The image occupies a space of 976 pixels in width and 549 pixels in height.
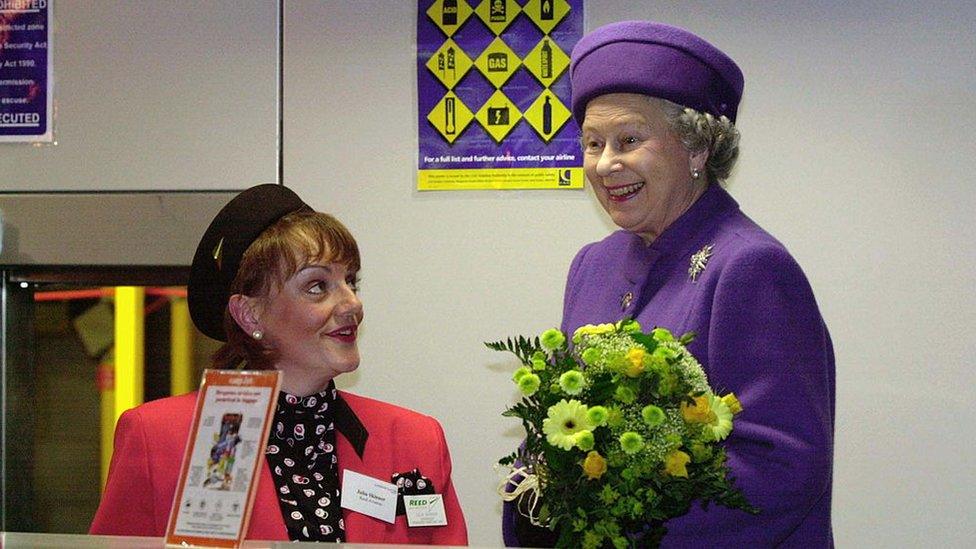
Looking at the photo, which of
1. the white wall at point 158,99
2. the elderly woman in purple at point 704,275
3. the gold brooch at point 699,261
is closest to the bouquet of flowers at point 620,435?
the elderly woman in purple at point 704,275

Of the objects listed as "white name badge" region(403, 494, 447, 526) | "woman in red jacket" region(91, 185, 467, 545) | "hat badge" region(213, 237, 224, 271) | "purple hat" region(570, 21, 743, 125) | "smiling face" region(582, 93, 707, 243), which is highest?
"purple hat" region(570, 21, 743, 125)

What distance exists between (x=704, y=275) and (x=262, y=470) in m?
0.71

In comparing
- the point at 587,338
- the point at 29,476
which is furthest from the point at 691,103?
the point at 29,476

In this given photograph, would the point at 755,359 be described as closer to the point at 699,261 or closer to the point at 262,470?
the point at 699,261

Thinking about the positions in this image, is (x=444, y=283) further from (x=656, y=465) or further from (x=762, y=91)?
(x=656, y=465)

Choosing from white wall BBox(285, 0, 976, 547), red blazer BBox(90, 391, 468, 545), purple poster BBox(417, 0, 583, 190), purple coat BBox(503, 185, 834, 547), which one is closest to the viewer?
purple coat BBox(503, 185, 834, 547)

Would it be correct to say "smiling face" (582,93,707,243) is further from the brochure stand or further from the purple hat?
A: the brochure stand

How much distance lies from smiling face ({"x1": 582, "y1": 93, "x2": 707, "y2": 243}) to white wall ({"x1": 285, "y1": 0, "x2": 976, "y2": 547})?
82cm

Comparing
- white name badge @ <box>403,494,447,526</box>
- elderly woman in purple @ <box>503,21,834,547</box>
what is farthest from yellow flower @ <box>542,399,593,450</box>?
white name badge @ <box>403,494,447,526</box>

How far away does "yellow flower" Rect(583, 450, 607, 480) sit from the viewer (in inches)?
50.0

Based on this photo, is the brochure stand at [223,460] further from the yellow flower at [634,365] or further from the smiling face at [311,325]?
the smiling face at [311,325]

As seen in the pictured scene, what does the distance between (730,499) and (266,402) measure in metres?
0.53

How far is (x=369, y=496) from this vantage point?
1.83 m

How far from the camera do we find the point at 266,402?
1238 millimetres
